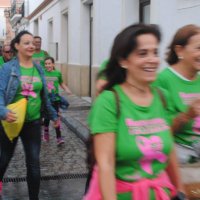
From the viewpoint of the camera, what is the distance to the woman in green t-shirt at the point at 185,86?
10.2 ft

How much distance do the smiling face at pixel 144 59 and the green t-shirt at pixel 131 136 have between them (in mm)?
133

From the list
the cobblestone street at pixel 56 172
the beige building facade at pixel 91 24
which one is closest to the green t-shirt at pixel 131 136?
the cobblestone street at pixel 56 172

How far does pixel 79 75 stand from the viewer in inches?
609

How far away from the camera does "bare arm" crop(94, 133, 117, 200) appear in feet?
7.25

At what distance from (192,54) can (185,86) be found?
210 millimetres

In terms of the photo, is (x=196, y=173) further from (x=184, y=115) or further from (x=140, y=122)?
(x=140, y=122)

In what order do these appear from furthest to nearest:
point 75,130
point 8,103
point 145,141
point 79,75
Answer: point 79,75
point 75,130
point 8,103
point 145,141

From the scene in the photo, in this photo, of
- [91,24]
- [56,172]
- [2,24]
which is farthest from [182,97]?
[2,24]

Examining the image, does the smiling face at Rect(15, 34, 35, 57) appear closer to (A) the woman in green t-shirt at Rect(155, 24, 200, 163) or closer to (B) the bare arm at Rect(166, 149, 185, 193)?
(A) the woman in green t-shirt at Rect(155, 24, 200, 163)

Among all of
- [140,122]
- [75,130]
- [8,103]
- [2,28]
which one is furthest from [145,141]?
[2,28]

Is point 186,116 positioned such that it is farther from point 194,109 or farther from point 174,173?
point 174,173

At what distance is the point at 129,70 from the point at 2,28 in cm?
5815

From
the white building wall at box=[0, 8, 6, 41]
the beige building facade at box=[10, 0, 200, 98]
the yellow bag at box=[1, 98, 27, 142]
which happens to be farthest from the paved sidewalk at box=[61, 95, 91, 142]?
the white building wall at box=[0, 8, 6, 41]

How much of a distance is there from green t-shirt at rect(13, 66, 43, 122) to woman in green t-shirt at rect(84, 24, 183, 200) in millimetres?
2338
